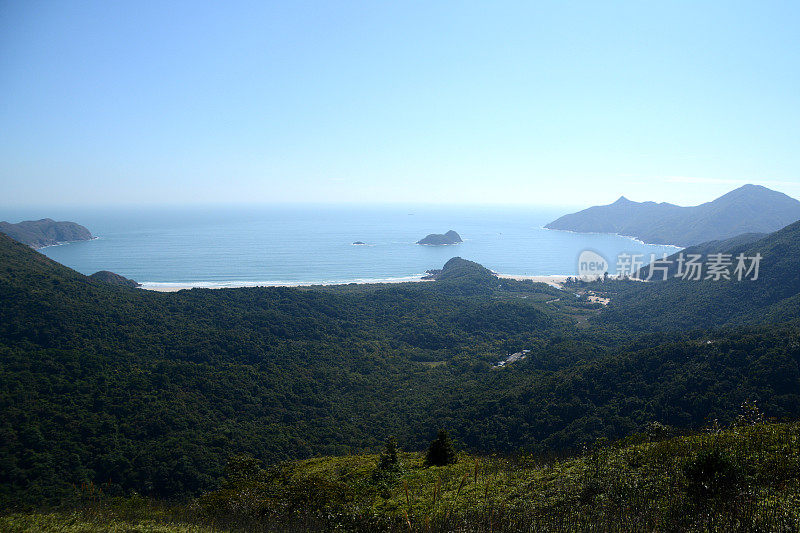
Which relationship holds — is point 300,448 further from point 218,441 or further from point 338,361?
point 338,361

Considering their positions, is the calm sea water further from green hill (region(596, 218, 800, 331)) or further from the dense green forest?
green hill (region(596, 218, 800, 331))

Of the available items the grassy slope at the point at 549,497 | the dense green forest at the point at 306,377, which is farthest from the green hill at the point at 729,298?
the grassy slope at the point at 549,497

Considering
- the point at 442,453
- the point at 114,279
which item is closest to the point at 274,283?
the point at 114,279

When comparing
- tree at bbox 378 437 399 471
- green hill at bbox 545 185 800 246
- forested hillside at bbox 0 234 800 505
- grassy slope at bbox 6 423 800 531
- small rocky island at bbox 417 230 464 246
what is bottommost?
forested hillside at bbox 0 234 800 505

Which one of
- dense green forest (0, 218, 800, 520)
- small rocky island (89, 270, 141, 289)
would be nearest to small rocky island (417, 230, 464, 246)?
dense green forest (0, 218, 800, 520)

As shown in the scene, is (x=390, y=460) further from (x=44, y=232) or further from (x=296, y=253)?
(x=44, y=232)

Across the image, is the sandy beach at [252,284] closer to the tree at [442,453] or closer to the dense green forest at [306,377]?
the dense green forest at [306,377]
